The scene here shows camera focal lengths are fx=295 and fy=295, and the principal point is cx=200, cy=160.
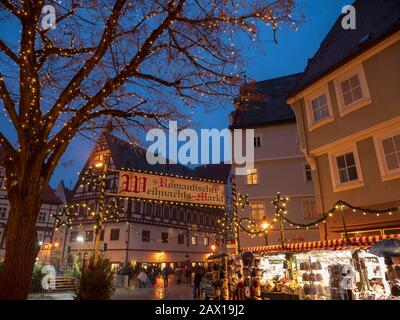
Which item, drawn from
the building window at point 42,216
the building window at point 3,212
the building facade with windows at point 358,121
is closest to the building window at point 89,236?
the building window at point 42,216

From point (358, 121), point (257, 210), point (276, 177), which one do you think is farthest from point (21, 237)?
point (276, 177)

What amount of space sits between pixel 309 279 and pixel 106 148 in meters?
33.6

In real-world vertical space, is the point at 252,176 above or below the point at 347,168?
above

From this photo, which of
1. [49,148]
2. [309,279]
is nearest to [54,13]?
[49,148]

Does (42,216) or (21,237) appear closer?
(21,237)

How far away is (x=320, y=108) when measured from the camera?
591 inches

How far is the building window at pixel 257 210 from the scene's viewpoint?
2371cm

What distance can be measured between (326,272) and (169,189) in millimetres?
6180


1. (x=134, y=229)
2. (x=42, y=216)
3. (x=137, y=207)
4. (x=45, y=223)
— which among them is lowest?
(x=134, y=229)

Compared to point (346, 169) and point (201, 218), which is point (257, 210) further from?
point (201, 218)

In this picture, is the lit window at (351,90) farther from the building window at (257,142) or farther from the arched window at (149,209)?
the arched window at (149,209)

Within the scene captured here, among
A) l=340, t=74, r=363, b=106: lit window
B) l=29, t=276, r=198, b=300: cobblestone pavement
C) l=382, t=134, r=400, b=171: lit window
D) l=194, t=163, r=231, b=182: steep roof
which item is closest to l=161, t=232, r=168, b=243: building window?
l=29, t=276, r=198, b=300: cobblestone pavement

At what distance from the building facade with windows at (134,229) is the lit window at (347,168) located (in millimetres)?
21086
